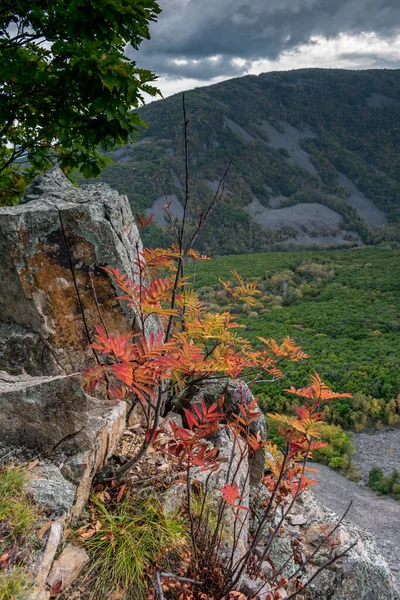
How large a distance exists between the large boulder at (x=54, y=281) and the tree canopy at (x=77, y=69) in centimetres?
95

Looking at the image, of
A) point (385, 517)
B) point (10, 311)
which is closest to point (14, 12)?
point (10, 311)

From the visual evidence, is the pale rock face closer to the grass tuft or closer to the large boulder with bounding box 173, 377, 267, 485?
the grass tuft

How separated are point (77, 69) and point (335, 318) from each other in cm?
5066

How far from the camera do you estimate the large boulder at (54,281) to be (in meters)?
3.33

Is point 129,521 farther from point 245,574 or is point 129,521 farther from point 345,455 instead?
point 345,455

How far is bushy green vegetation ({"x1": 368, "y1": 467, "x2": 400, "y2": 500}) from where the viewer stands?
20.5 m

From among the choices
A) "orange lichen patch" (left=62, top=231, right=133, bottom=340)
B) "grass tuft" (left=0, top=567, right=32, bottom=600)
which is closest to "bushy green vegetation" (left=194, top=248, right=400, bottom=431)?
"orange lichen patch" (left=62, top=231, right=133, bottom=340)

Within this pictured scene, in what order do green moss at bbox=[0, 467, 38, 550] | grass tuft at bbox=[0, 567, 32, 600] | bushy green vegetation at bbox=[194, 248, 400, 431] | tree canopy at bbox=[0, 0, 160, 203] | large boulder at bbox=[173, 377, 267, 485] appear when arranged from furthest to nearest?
1. bushy green vegetation at bbox=[194, 248, 400, 431]
2. large boulder at bbox=[173, 377, 267, 485]
3. tree canopy at bbox=[0, 0, 160, 203]
4. green moss at bbox=[0, 467, 38, 550]
5. grass tuft at bbox=[0, 567, 32, 600]

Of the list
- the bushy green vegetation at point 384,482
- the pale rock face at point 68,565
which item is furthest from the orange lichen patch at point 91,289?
the bushy green vegetation at point 384,482

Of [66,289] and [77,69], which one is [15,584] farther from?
[77,69]

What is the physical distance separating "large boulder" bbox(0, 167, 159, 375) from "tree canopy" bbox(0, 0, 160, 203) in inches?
37.2

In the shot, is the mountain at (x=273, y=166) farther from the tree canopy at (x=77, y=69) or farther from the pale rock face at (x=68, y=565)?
the pale rock face at (x=68, y=565)

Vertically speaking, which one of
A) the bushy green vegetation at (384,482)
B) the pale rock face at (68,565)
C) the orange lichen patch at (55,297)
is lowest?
the bushy green vegetation at (384,482)

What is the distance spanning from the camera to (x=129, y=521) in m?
2.58
